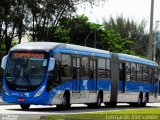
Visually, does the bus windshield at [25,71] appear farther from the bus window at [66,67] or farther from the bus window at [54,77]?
the bus window at [66,67]

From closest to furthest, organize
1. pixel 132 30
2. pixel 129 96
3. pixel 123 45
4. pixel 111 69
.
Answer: pixel 111 69 < pixel 129 96 < pixel 123 45 < pixel 132 30

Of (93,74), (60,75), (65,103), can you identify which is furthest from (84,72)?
(60,75)

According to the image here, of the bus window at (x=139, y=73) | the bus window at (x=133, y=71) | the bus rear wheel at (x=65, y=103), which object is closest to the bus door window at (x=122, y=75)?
the bus window at (x=133, y=71)

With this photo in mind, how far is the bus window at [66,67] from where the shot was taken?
2944 centimetres

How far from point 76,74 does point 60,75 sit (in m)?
1.97

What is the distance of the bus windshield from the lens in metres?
28.2

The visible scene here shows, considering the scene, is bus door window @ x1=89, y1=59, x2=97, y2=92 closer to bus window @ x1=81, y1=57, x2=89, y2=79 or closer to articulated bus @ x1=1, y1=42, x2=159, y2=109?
articulated bus @ x1=1, y1=42, x2=159, y2=109

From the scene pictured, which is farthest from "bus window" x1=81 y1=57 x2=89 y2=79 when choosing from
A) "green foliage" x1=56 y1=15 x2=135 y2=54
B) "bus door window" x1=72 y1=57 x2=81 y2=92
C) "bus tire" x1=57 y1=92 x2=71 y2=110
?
"green foliage" x1=56 y1=15 x2=135 y2=54

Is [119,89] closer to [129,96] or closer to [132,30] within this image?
[129,96]

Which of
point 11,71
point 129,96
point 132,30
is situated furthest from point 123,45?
point 11,71

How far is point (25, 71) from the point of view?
28203 millimetres

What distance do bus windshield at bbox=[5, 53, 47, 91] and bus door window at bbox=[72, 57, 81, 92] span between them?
2.73 m

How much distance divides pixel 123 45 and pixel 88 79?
268 feet

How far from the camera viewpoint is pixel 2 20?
60719mm
